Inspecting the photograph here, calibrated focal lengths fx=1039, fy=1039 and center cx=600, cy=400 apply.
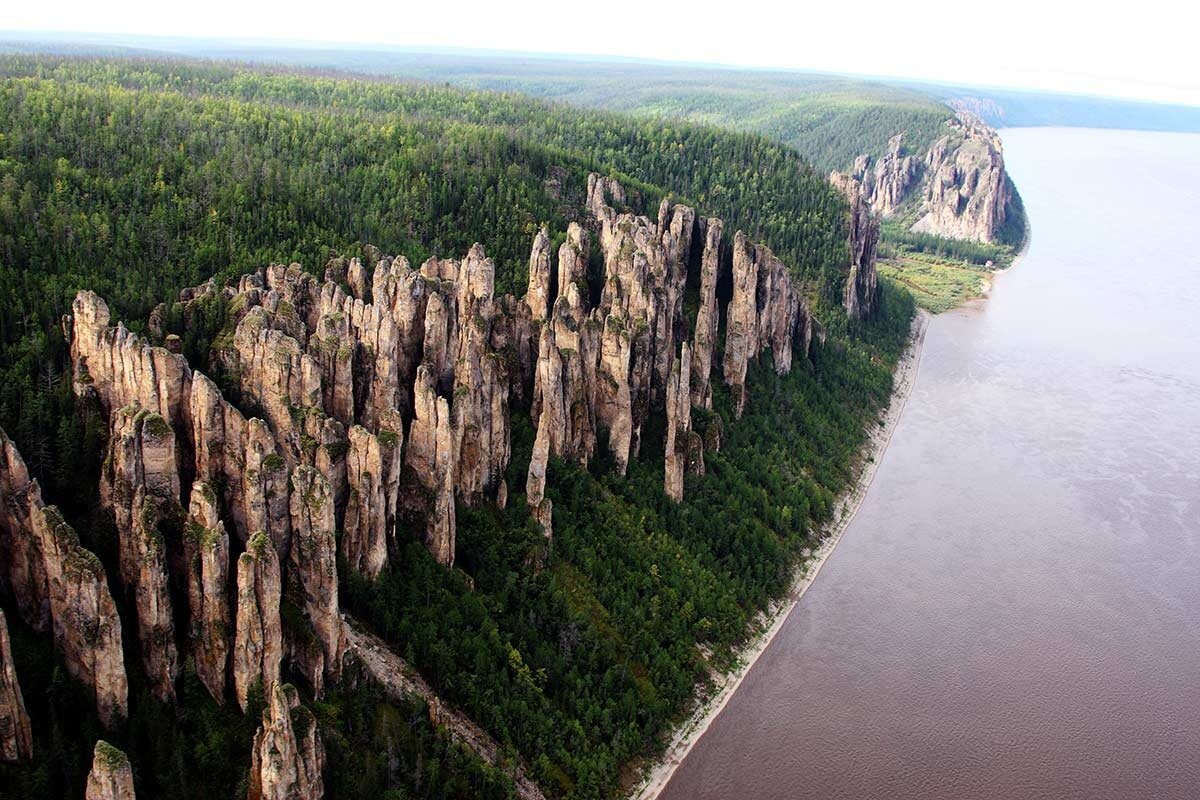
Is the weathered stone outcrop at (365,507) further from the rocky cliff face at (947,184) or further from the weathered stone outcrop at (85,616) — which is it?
the rocky cliff face at (947,184)

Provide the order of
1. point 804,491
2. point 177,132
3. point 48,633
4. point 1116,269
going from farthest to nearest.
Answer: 1. point 1116,269
2. point 177,132
3. point 804,491
4. point 48,633

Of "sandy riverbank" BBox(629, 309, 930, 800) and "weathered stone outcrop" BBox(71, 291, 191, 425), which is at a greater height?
"weathered stone outcrop" BBox(71, 291, 191, 425)

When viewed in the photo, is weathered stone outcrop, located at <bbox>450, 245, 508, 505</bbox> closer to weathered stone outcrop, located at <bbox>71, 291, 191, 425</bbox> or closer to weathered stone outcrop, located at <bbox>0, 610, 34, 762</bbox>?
weathered stone outcrop, located at <bbox>71, 291, 191, 425</bbox>

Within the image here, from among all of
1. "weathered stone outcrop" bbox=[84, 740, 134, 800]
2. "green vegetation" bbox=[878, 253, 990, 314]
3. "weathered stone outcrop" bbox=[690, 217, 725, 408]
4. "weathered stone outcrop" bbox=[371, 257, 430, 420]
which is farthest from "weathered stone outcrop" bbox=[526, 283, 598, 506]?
"green vegetation" bbox=[878, 253, 990, 314]

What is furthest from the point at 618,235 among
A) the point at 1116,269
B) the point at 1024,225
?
the point at 1024,225

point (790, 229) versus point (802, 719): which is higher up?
point (790, 229)

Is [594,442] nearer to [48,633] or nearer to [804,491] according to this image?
[804,491]

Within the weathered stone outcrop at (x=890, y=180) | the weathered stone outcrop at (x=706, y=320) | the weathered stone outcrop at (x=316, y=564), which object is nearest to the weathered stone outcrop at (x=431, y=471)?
the weathered stone outcrop at (x=316, y=564)
